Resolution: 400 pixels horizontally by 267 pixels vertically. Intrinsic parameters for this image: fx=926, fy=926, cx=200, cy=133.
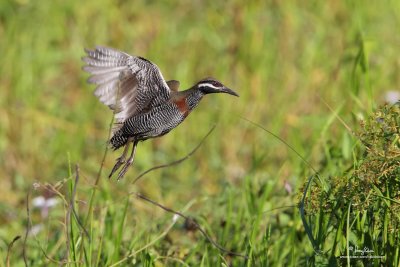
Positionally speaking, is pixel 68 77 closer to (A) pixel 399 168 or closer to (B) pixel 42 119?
(B) pixel 42 119

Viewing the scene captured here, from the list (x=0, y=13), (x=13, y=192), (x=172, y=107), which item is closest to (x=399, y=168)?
(x=172, y=107)

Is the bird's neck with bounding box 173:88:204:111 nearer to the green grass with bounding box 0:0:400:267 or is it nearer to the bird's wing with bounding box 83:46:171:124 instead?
the bird's wing with bounding box 83:46:171:124

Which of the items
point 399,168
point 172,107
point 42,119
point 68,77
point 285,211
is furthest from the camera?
point 68,77

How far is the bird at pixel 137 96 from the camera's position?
277 centimetres

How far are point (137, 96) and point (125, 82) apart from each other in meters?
0.09

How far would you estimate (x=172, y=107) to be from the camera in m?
2.77

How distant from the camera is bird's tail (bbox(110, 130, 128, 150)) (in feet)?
9.76

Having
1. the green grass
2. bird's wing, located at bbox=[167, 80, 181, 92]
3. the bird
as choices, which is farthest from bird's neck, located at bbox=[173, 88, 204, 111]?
the green grass

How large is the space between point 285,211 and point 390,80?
10.1 feet

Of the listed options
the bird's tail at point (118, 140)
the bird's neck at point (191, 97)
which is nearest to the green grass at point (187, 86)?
the bird's tail at point (118, 140)

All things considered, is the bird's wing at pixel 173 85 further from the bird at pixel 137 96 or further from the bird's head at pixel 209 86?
the bird's head at pixel 209 86

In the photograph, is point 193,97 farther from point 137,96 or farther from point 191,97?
point 137,96

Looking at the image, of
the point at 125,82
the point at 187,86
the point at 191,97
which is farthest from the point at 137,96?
the point at 187,86

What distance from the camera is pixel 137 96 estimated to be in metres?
2.95
